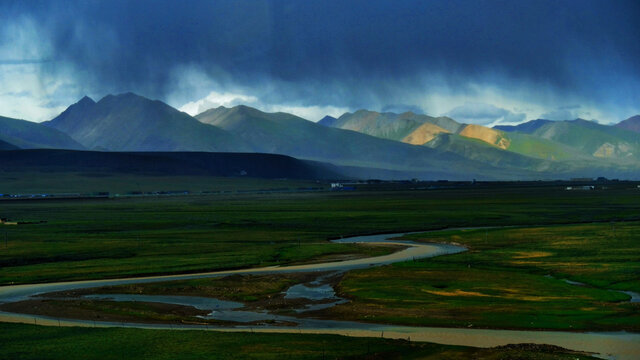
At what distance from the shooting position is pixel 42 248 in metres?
105

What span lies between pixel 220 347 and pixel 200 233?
85.3 m

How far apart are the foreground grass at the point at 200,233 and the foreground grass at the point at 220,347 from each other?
101 feet

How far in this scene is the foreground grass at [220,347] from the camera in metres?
45.7

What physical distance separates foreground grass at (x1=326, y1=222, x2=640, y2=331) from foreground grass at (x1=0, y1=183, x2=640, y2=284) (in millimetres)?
19270

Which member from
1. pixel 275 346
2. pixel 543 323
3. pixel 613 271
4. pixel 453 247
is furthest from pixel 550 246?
pixel 275 346

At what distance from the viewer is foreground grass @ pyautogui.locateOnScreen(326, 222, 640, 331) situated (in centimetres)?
5616

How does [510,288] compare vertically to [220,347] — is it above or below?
above

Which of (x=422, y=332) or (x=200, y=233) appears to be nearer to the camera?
(x=422, y=332)

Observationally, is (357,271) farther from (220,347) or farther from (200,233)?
(200,233)

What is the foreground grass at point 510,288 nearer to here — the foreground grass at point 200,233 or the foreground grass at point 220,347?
the foreground grass at point 220,347

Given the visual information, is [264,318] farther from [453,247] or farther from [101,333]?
[453,247]

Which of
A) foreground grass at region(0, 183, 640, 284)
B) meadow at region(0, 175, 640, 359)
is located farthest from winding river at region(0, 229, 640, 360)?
foreground grass at region(0, 183, 640, 284)

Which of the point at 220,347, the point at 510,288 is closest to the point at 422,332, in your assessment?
the point at 220,347

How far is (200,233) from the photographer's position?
433 ft
